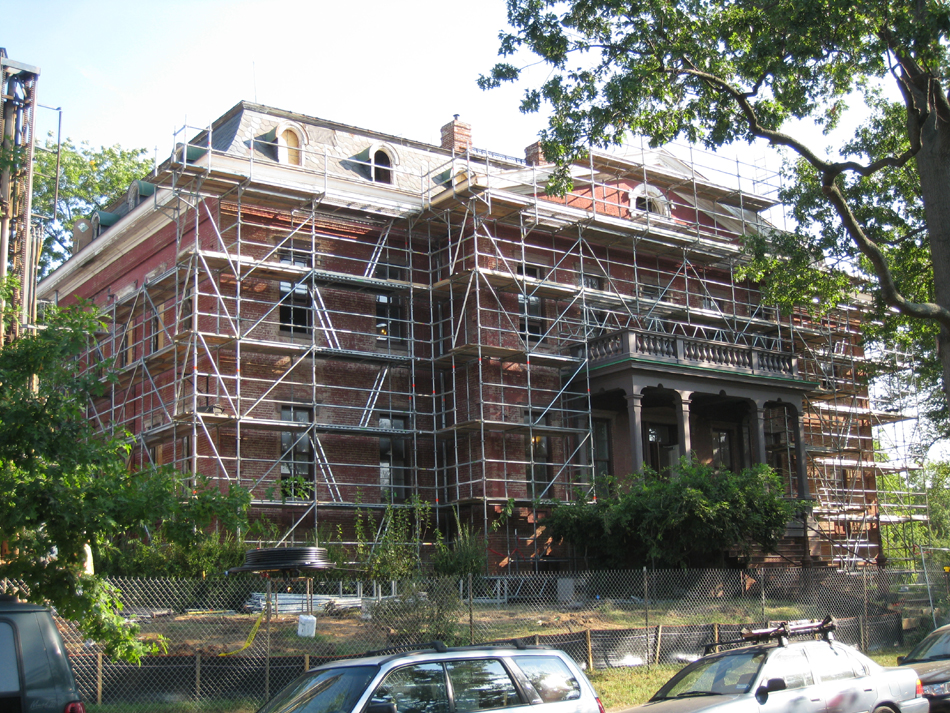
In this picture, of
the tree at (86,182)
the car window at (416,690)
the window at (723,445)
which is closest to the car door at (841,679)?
the car window at (416,690)

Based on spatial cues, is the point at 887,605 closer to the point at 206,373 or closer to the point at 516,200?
the point at 516,200

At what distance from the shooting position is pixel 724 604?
67.1 feet

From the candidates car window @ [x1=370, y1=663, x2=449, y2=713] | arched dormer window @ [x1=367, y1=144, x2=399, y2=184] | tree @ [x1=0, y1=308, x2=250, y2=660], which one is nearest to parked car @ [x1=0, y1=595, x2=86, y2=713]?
tree @ [x1=0, y1=308, x2=250, y2=660]

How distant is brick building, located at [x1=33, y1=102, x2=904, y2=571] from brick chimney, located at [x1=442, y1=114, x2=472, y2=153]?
108 centimetres

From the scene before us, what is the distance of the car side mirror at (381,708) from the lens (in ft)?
26.0

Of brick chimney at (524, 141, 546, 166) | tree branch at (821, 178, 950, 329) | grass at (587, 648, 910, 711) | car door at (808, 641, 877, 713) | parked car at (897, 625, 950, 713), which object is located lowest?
grass at (587, 648, 910, 711)

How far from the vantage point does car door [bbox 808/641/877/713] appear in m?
11.2

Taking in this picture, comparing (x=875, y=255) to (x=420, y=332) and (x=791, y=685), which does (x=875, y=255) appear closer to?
(x=791, y=685)

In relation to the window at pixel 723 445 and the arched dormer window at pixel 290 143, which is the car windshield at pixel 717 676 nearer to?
the arched dormer window at pixel 290 143

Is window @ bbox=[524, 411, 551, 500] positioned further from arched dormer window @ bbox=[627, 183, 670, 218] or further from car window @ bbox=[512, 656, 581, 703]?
car window @ bbox=[512, 656, 581, 703]

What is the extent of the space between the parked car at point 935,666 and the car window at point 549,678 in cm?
628

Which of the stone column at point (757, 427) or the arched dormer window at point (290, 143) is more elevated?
the arched dormer window at point (290, 143)

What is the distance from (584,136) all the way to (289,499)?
1135 centimetres

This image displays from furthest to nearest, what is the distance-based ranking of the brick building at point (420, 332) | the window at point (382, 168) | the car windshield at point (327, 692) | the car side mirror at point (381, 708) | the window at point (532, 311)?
1. the window at point (382, 168)
2. the window at point (532, 311)
3. the brick building at point (420, 332)
4. the car windshield at point (327, 692)
5. the car side mirror at point (381, 708)
